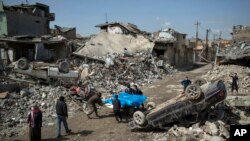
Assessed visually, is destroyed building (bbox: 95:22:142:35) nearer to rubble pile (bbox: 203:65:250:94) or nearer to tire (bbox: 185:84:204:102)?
rubble pile (bbox: 203:65:250:94)

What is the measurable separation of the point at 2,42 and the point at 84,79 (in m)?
9.45

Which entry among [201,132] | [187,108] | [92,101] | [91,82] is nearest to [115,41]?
[91,82]

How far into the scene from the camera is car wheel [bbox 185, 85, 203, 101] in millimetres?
9336

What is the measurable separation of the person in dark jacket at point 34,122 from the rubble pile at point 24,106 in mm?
1616

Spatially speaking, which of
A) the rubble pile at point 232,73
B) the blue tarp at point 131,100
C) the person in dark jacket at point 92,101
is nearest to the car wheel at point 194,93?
the blue tarp at point 131,100

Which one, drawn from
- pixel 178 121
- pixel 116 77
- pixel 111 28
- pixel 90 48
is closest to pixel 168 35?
pixel 111 28

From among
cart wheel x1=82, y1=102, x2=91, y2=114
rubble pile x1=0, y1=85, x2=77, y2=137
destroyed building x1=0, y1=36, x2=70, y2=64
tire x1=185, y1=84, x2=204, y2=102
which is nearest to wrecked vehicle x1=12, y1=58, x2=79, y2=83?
rubble pile x1=0, y1=85, x2=77, y2=137

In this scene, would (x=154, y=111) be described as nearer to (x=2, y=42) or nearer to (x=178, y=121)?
(x=178, y=121)

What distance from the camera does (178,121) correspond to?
33.0 ft

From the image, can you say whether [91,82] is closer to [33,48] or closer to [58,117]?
[33,48]

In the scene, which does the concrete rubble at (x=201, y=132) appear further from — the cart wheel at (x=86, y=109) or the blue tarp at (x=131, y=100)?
the cart wheel at (x=86, y=109)

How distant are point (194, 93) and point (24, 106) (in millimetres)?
8160

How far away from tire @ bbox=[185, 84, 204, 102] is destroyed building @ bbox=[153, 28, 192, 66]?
79.1 ft

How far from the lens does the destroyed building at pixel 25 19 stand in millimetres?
29516
